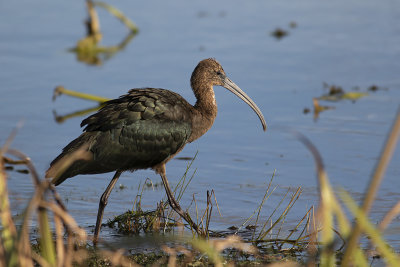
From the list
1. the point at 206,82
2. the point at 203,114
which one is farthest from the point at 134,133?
the point at 206,82

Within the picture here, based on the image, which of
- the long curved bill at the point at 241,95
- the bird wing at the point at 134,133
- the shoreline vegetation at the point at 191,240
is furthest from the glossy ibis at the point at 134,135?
the long curved bill at the point at 241,95

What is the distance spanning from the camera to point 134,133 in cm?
620

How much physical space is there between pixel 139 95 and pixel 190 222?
118cm

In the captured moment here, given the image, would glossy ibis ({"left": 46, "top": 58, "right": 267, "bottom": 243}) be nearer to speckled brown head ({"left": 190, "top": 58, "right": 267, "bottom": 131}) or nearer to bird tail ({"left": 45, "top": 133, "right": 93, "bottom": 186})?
bird tail ({"left": 45, "top": 133, "right": 93, "bottom": 186})

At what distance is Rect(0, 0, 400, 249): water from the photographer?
7.64 metres

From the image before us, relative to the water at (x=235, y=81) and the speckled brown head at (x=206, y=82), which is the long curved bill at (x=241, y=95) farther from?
the water at (x=235, y=81)

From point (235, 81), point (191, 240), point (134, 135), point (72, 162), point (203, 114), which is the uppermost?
point (235, 81)

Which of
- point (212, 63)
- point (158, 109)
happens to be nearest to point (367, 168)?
point (212, 63)

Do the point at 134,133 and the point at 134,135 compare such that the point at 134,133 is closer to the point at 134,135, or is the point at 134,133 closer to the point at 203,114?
the point at 134,135

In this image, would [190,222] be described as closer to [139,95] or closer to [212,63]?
[139,95]

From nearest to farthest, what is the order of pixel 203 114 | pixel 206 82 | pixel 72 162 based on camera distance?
1. pixel 72 162
2. pixel 203 114
3. pixel 206 82

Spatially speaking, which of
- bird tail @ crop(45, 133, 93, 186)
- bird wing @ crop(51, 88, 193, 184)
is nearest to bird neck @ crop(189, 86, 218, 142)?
bird wing @ crop(51, 88, 193, 184)

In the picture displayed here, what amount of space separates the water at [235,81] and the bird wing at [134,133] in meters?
0.80

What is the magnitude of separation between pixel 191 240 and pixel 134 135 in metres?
2.32
